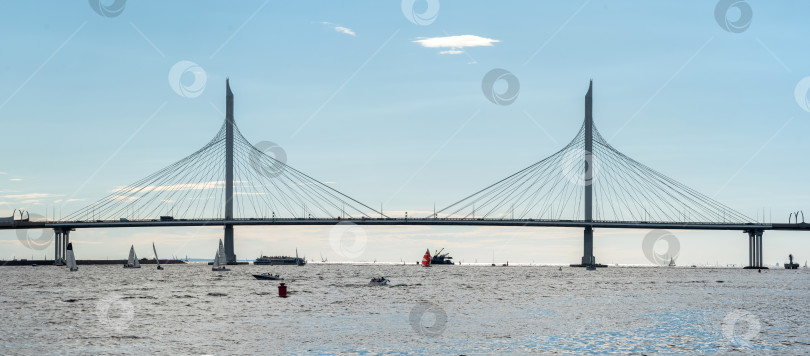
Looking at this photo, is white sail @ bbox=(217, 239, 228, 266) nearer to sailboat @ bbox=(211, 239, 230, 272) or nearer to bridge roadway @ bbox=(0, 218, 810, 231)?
sailboat @ bbox=(211, 239, 230, 272)

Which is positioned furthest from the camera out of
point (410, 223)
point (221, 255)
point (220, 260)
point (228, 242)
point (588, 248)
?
point (228, 242)

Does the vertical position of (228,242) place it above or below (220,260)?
above

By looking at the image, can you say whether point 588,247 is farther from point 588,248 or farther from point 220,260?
point 220,260

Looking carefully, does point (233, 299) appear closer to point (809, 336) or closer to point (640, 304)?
point (640, 304)

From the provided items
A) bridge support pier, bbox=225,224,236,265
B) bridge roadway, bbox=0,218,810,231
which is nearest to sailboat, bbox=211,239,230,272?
bridge support pier, bbox=225,224,236,265

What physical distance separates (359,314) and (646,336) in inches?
816

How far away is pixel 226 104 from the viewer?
182375mm

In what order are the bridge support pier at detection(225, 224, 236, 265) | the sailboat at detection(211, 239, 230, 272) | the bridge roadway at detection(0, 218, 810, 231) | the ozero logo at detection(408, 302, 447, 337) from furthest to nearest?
the bridge support pier at detection(225, 224, 236, 265) < the bridge roadway at detection(0, 218, 810, 231) < the sailboat at detection(211, 239, 230, 272) < the ozero logo at detection(408, 302, 447, 337)

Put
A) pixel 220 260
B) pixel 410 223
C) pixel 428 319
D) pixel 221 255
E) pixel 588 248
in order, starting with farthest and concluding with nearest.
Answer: pixel 588 248, pixel 410 223, pixel 220 260, pixel 221 255, pixel 428 319

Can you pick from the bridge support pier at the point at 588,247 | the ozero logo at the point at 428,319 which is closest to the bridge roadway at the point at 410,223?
the bridge support pier at the point at 588,247

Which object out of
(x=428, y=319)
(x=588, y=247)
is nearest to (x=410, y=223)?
(x=588, y=247)

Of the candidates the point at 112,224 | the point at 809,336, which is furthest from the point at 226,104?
the point at 809,336

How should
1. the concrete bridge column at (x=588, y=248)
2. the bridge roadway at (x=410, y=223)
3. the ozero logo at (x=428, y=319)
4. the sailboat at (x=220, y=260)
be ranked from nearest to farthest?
the ozero logo at (x=428, y=319), the sailboat at (x=220, y=260), the bridge roadway at (x=410, y=223), the concrete bridge column at (x=588, y=248)

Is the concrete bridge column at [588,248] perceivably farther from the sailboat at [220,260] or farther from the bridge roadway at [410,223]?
A: the sailboat at [220,260]
